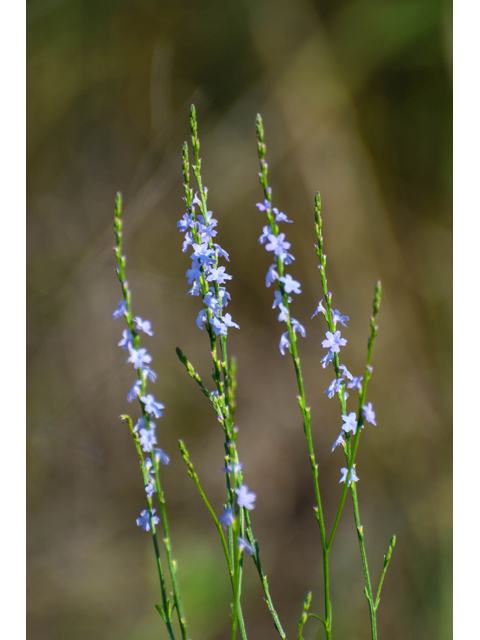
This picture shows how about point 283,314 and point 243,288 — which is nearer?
point 283,314

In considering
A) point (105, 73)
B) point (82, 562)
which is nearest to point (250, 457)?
point (82, 562)

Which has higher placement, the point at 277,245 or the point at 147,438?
the point at 277,245

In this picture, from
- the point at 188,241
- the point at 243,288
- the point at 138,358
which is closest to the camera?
the point at 138,358

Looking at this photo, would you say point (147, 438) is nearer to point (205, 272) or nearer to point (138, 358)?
point (138, 358)

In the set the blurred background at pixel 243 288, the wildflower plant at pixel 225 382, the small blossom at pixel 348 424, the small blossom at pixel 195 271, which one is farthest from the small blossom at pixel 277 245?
the blurred background at pixel 243 288

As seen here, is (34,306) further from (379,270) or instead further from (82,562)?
(379,270)

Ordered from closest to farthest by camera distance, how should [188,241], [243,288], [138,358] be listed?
[138,358] → [188,241] → [243,288]

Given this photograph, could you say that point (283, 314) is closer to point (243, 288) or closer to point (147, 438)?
point (147, 438)

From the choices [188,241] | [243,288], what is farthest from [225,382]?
[243,288]

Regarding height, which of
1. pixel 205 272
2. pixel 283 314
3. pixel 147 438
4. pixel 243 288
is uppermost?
pixel 243 288
